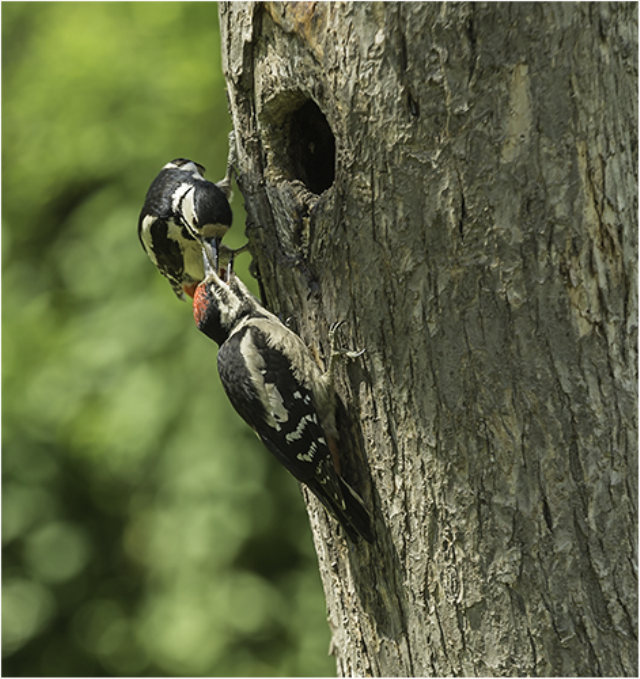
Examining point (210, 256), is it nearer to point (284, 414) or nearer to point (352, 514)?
point (284, 414)

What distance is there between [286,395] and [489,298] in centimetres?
92

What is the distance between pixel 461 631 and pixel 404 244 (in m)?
1.17

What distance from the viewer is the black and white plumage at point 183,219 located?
3104 mm

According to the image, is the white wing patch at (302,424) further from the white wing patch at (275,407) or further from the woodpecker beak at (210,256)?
the woodpecker beak at (210,256)

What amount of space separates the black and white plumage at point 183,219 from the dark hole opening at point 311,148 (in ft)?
2.01

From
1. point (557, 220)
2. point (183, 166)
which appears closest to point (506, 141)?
point (557, 220)

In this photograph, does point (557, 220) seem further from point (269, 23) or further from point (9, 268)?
point (9, 268)

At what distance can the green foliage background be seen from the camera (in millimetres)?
4031

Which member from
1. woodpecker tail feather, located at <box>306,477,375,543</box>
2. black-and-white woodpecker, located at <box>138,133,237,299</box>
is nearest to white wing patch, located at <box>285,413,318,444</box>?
woodpecker tail feather, located at <box>306,477,375,543</box>

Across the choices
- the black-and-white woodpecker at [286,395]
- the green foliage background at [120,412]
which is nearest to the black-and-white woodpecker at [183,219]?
the green foliage background at [120,412]

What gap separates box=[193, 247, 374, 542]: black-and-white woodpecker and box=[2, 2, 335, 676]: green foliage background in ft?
3.59

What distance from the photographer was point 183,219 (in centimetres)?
342

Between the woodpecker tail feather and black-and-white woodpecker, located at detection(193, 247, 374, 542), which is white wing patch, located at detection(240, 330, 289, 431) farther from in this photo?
the woodpecker tail feather

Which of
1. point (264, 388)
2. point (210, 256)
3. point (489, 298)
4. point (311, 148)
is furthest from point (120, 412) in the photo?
point (489, 298)
